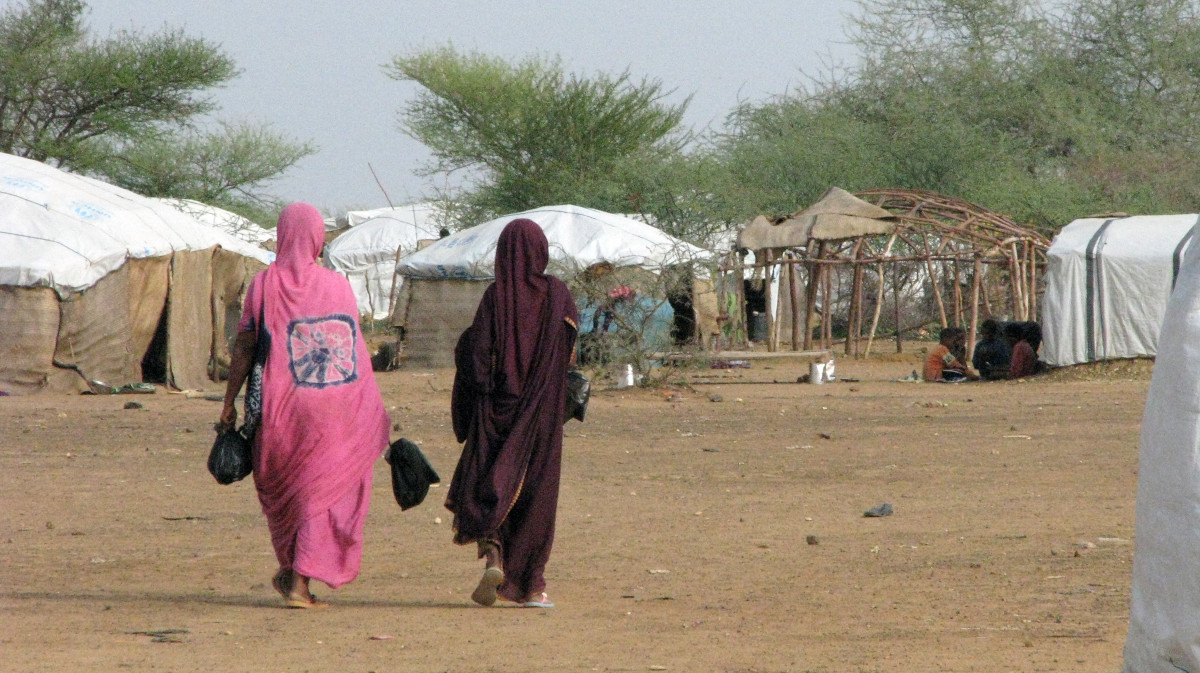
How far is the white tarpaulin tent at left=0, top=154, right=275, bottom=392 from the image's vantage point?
1389 cm

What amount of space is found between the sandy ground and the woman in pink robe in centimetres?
22

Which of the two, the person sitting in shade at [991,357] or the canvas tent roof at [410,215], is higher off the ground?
the canvas tent roof at [410,215]

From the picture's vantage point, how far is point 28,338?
45.6 ft

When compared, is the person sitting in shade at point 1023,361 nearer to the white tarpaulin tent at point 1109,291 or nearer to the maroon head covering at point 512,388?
the white tarpaulin tent at point 1109,291

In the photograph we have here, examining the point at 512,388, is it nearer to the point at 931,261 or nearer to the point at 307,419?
the point at 307,419

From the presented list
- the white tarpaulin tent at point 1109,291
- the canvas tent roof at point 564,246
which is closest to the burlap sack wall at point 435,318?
the canvas tent roof at point 564,246

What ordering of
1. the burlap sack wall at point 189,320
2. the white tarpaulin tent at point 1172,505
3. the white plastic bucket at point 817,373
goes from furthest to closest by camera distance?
the burlap sack wall at point 189,320 → the white plastic bucket at point 817,373 → the white tarpaulin tent at point 1172,505

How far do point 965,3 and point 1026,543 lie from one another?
27.1 m

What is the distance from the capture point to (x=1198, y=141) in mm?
27297

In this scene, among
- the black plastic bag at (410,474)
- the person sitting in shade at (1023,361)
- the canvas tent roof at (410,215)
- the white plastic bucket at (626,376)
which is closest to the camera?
the black plastic bag at (410,474)

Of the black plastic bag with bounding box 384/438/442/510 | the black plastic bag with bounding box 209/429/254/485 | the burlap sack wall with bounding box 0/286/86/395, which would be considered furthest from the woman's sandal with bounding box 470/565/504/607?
the burlap sack wall with bounding box 0/286/86/395

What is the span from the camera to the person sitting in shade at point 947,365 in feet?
49.0

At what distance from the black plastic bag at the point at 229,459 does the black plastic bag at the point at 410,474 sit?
0.52 meters

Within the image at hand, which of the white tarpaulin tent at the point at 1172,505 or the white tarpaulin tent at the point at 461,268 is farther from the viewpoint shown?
the white tarpaulin tent at the point at 461,268
